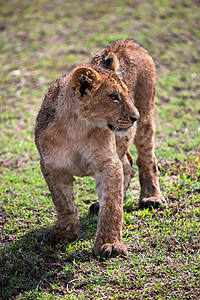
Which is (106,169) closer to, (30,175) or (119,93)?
(119,93)

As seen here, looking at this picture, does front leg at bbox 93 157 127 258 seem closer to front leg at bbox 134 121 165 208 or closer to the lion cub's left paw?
the lion cub's left paw

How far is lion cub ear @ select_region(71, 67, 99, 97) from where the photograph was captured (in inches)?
158

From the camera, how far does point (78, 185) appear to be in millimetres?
6391

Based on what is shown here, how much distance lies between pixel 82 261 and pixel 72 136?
4.37 feet

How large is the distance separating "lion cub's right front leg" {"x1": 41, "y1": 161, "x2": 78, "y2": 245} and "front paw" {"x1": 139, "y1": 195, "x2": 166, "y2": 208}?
1.15 metres

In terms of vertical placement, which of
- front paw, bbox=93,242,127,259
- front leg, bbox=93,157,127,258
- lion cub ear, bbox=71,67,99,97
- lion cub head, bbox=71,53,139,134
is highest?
lion cub ear, bbox=71,67,99,97

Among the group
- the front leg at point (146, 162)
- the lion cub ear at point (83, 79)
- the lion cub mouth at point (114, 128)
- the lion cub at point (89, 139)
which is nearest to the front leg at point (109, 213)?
the lion cub at point (89, 139)

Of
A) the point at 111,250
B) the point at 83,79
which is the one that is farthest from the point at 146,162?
the point at 83,79

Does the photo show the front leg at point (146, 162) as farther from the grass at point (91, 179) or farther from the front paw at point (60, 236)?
the front paw at point (60, 236)

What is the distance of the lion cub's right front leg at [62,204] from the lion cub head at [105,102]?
2.44 ft

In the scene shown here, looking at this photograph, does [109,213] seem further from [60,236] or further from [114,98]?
[114,98]

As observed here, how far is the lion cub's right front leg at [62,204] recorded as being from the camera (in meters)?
4.55

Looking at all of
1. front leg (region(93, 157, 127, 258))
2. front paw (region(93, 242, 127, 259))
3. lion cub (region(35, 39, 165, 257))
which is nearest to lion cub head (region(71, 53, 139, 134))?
lion cub (region(35, 39, 165, 257))

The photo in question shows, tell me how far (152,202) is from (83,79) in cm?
207
